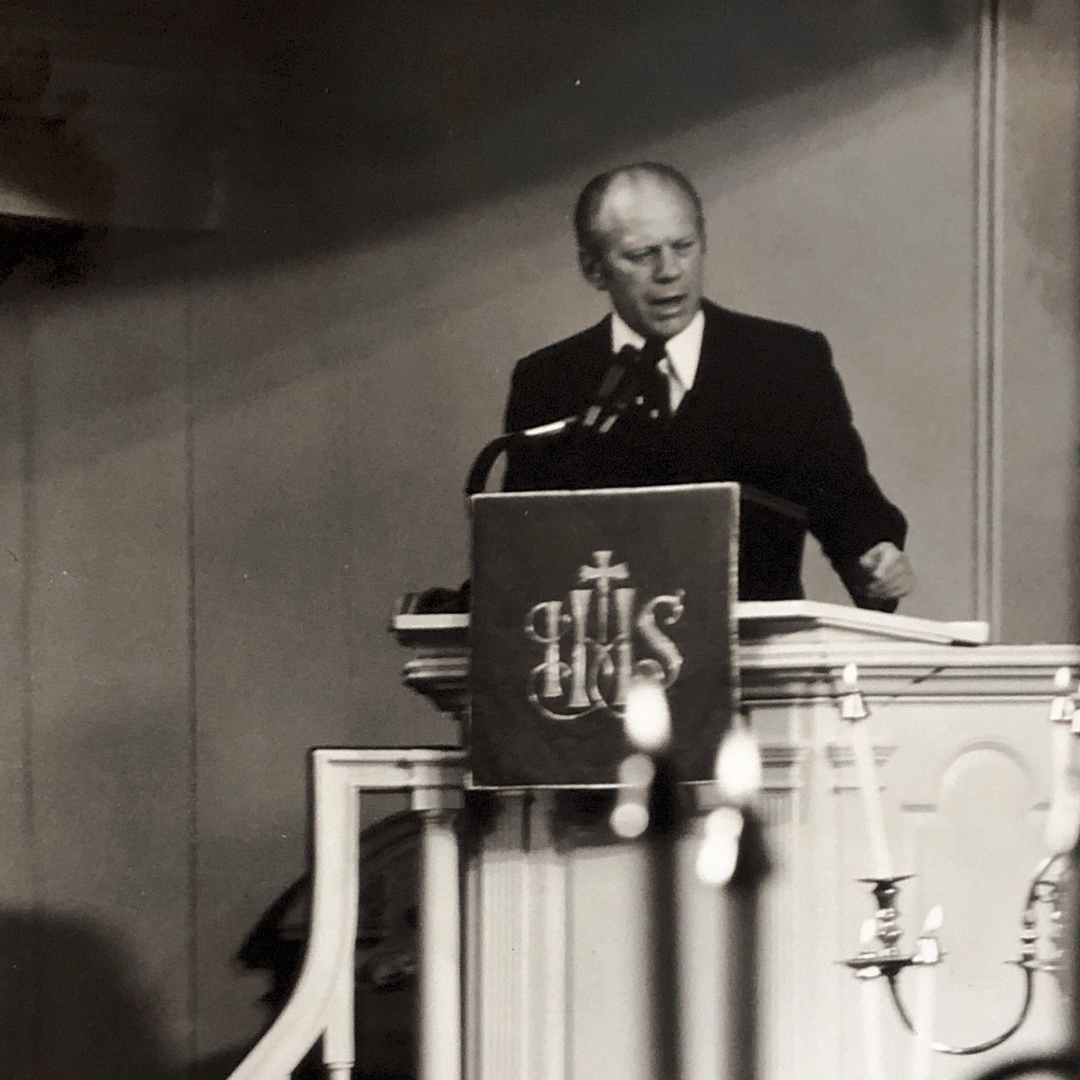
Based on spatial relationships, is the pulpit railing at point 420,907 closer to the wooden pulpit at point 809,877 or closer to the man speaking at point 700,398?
the wooden pulpit at point 809,877

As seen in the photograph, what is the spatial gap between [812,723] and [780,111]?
146cm

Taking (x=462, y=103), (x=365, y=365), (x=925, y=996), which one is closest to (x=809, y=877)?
(x=925, y=996)

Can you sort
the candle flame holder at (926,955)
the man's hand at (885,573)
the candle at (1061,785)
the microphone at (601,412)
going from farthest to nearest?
the man's hand at (885,573)
the microphone at (601,412)
the candle at (1061,785)
the candle flame holder at (926,955)

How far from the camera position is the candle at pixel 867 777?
1.79m

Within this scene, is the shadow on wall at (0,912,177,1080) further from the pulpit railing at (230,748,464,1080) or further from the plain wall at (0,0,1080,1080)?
the pulpit railing at (230,748,464,1080)

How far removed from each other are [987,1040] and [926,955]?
0.47ft

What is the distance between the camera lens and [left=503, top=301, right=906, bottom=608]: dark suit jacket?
260 centimetres

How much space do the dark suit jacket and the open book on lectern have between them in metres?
0.63

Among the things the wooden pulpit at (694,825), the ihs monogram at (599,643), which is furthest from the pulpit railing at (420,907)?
the ihs monogram at (599,643)

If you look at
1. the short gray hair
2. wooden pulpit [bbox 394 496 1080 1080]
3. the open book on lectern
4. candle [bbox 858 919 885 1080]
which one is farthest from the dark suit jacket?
candle [bbox 858 919 885 1080]

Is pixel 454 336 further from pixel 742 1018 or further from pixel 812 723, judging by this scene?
pixel 742 1018

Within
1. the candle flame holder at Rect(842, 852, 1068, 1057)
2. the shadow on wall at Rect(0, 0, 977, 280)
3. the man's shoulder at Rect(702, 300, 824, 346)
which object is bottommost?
the candle flame holder at Rect(842, 852, 1068, 1057)

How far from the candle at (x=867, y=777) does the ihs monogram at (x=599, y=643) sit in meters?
0.22

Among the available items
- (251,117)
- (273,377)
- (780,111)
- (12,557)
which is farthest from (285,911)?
(780,111)
